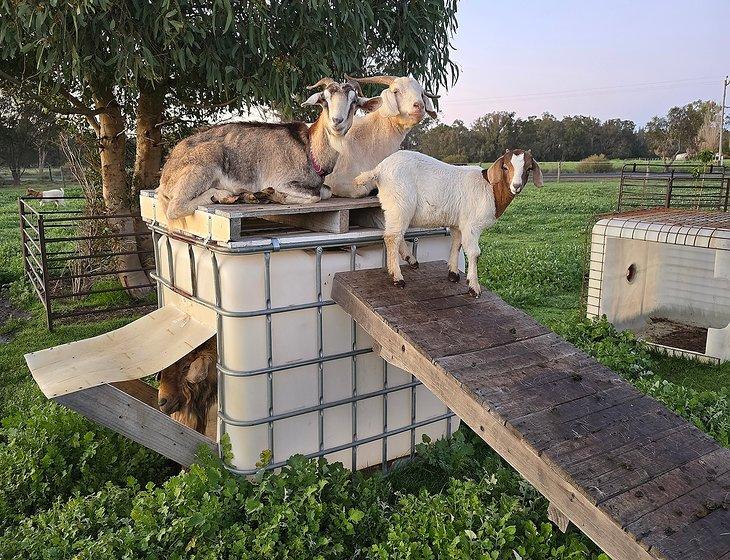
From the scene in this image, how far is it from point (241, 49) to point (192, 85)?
221 centimetres

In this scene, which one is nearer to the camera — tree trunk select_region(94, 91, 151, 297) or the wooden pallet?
the wooden pallet

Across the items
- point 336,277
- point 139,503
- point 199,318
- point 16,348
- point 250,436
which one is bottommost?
point 16,348

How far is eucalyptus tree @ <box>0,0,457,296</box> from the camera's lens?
5699mm

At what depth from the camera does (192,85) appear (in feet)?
27.9

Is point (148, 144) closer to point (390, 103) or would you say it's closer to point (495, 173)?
point (390, 103)

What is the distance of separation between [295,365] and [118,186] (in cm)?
686

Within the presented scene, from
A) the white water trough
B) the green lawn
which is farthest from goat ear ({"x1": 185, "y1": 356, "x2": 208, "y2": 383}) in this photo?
the white water trough

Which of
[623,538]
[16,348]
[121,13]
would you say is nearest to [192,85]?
[121,13]

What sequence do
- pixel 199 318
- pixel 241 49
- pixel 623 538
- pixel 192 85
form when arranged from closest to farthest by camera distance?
pixel 623 538 → pixel 199 318 → pixel 241 49 → pixel 192 85

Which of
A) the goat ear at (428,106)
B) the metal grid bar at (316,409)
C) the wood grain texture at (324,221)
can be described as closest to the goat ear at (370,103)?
the goat ear at (428,106)

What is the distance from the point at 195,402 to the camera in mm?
4055

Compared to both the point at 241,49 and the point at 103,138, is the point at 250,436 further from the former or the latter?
the point at 103,138

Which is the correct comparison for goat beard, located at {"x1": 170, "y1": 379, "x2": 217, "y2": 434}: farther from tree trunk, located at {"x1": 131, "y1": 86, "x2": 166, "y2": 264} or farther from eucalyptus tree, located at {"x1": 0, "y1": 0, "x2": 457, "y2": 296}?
tree trunk, located at {"x1": 131, "y1": 86, "x2": 166, "y2": 264}

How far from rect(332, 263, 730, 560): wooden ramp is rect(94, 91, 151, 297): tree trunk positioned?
248 inches
